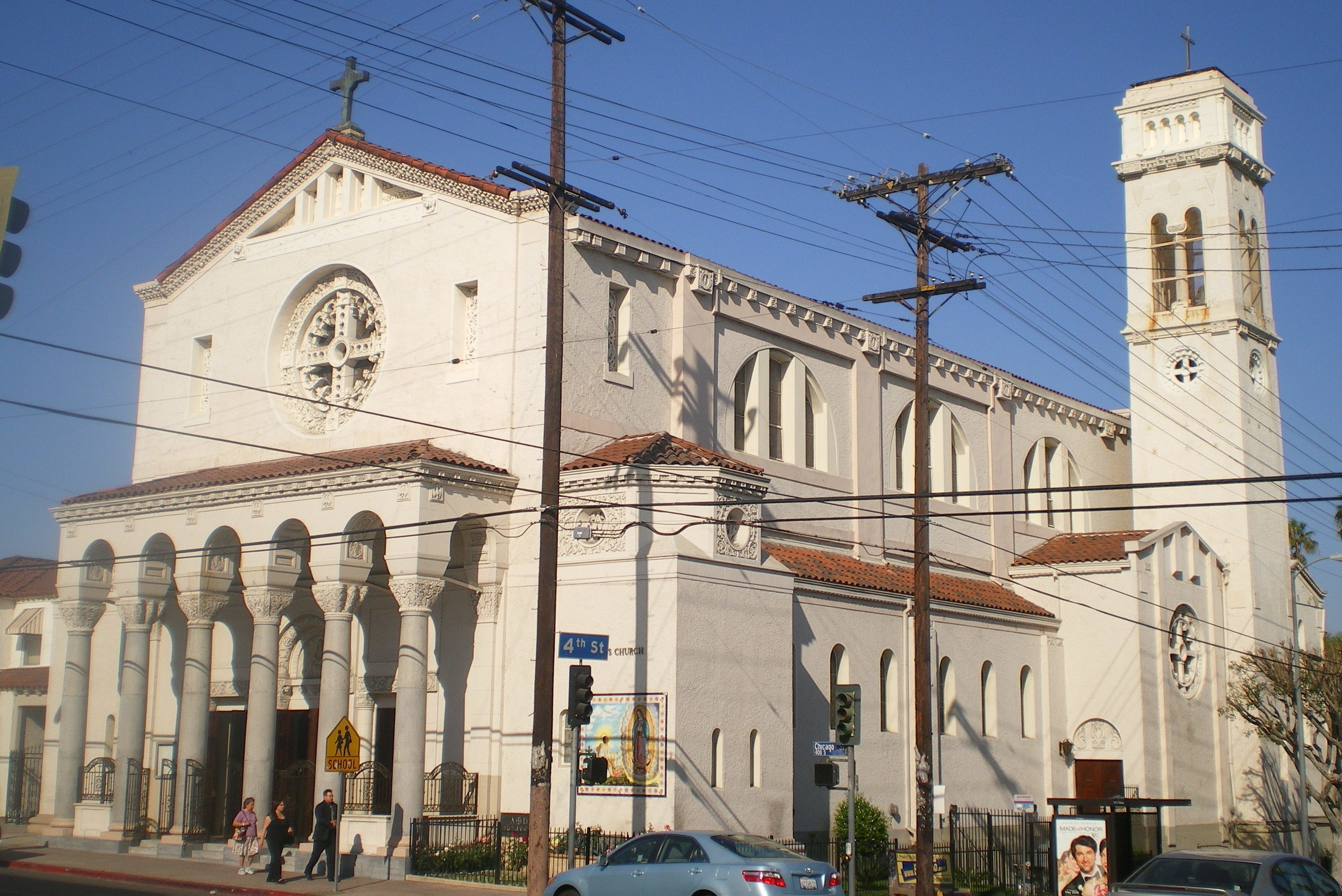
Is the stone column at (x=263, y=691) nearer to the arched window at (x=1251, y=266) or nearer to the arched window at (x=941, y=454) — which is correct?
the arched window at (x=941, y=454)

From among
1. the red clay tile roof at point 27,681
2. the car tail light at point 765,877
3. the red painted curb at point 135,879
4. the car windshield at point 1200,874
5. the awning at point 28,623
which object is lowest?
the red painted curb at point 135,879

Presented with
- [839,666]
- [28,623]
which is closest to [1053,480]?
[839,666]

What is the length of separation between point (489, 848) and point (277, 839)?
3.84 m

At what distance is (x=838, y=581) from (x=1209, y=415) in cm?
1803

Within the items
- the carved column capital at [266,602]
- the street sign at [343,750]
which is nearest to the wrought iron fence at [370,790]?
the street sign at [343,750]

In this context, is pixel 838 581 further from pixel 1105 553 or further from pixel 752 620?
pixel 1105 553

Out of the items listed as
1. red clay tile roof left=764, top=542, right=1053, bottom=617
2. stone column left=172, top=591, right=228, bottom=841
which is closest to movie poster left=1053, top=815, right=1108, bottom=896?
red clay tile roof left=764, top=542, right=1053, bottom=617

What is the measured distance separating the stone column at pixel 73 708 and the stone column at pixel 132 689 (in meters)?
0.83

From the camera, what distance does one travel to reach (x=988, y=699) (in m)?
36.9

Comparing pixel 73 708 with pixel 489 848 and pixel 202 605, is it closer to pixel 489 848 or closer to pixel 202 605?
pixel 202 605

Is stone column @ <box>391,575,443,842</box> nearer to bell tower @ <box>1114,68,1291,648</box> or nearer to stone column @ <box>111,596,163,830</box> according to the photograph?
stone column @ <box>111,596,163,830</box>

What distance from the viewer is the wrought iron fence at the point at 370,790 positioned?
27828mm

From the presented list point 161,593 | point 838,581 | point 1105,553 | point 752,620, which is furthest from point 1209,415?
point 161,593

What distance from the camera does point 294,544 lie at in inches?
1152
